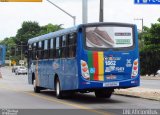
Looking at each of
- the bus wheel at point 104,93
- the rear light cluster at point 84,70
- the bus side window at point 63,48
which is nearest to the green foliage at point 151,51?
the bus wheel at point 104,93

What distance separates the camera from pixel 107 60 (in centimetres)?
2031

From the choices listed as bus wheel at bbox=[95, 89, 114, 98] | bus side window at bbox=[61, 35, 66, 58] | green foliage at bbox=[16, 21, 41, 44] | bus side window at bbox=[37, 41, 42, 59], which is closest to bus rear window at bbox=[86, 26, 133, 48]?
bus side window at bbox=[61, 35, 66, 58]

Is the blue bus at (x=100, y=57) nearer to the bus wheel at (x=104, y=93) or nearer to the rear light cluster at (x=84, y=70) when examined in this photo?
the rear light cluster at (x=84, y=70)

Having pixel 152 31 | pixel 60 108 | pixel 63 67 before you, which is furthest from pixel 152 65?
pixel 60 108

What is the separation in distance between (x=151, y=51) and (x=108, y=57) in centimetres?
3978

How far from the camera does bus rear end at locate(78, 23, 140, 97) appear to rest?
20.1m

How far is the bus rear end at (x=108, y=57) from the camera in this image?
20125 millimetres

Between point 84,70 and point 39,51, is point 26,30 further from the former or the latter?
point 84,70

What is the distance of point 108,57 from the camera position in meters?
20.4

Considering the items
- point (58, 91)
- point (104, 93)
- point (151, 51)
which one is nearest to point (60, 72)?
point (58, 91)

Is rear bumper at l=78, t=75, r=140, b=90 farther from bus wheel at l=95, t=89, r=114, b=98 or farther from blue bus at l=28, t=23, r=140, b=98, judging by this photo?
bus wheel at l=95, t=89, r=114, b=98

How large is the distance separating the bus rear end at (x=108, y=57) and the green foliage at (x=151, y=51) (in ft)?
126

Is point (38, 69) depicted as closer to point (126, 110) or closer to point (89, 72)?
point (89, 72)

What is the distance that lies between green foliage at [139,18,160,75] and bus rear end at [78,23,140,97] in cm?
3849
